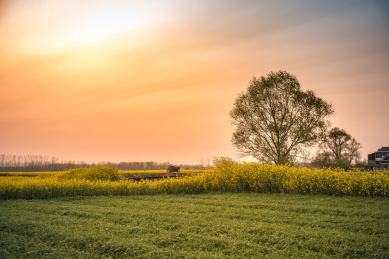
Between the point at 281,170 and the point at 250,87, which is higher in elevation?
the point at 250,87

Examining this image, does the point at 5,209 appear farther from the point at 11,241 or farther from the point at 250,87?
the point at 250,87

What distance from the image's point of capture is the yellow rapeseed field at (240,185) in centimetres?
1009

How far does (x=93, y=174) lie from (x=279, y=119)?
16.0 meters

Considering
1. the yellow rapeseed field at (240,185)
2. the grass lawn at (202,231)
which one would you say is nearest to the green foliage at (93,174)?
the yellow rapeseed field at (240,185)

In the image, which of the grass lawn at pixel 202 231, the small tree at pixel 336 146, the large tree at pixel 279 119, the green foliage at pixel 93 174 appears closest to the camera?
the grass lawn at pixel 202 231

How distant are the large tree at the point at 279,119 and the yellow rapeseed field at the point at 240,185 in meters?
11.6

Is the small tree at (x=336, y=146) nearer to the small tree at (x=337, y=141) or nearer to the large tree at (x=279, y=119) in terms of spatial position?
the small tree at (x=337, y=141)

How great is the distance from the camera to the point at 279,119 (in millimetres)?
23875

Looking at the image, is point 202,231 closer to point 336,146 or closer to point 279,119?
point 279,119

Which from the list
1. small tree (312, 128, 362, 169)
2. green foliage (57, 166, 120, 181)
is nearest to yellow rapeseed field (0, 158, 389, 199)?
green foliage (57, 166, 120, 181)

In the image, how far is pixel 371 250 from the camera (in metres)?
4.49

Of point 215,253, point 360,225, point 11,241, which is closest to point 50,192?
point 11,241

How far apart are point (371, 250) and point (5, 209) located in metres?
9.49

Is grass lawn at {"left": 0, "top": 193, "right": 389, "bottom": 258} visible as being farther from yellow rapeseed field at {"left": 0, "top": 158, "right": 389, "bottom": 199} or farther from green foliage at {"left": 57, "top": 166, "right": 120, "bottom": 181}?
green foliage at {"left": 57, "top": 166, "right": 120, "bottom": 181}
